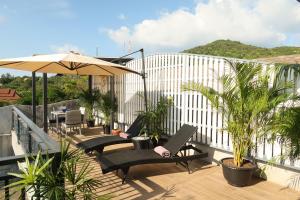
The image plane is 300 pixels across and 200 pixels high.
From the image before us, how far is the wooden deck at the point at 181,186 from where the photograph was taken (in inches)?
191

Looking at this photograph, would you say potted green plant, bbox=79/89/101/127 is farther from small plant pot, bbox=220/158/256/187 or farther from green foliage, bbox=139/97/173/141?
small plant pot, bbox=220/158/256/187

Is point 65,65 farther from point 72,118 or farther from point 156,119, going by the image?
point 156,119

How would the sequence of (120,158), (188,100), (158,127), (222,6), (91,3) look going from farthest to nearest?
(222,6), (91,3), (158,127), (188,100), (120,158)

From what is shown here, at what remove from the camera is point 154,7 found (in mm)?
13773

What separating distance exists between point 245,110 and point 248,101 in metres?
0.19

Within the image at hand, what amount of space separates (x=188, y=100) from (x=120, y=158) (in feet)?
8.53

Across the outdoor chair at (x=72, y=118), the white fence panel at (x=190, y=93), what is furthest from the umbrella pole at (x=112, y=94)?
the outdoor chair at (x=72, y=118)

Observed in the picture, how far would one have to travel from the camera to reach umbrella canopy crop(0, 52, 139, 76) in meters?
5.69

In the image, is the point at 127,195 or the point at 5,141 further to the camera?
the point at 5,141

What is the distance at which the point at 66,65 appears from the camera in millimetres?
8086

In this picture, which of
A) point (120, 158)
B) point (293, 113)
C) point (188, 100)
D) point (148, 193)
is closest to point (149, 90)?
point (188, 100)

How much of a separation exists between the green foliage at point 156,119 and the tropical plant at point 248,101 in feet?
9.30

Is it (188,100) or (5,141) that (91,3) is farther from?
(188,100)

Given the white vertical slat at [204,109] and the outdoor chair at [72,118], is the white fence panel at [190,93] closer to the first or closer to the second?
the white vertical slat at [204,109]
